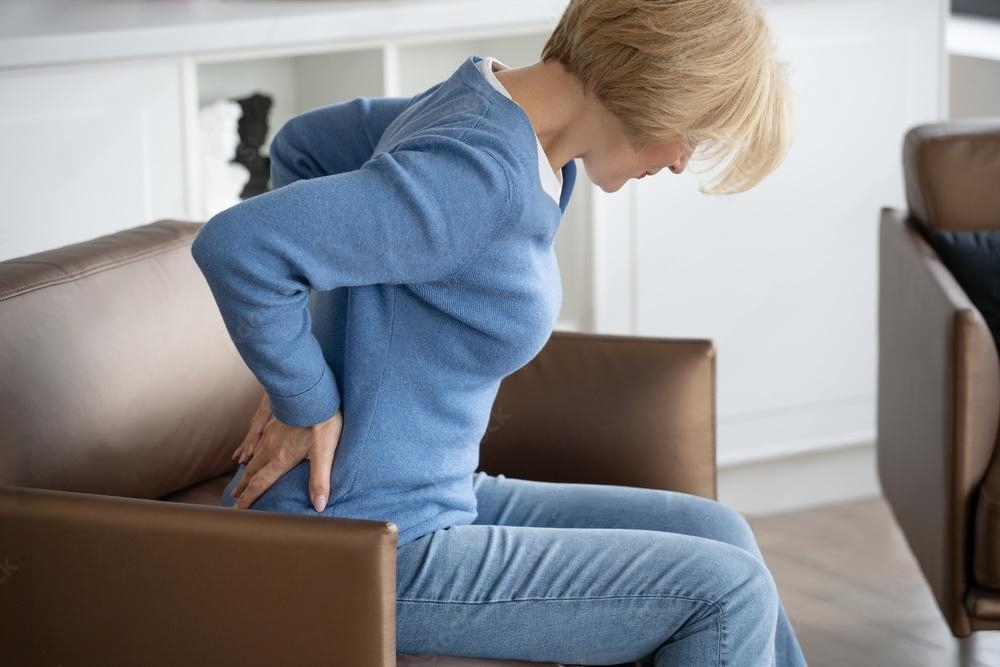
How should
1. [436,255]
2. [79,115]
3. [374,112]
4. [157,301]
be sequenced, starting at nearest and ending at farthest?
[436,255] → [374,112] → [157,301] → [79,115]

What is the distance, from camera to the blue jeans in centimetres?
129

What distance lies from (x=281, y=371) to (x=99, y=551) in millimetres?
232

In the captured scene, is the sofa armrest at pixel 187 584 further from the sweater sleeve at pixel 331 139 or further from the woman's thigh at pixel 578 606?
the sweater sleeve at pixel 331 139

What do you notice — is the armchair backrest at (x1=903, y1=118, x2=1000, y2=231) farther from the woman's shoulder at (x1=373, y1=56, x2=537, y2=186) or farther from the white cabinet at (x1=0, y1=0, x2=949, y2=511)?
the woman's shoulder at (x1=373, y1=56, x2=537, y2=186)

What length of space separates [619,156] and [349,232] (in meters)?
0.31

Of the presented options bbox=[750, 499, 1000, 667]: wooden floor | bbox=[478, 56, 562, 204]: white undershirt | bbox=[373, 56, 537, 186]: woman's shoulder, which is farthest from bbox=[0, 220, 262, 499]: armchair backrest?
bbox=[750, 499, 1000, 667]: wooden floor

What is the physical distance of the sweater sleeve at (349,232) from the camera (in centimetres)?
111

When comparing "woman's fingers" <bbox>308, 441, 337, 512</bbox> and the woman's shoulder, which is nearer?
the woman's shoulder

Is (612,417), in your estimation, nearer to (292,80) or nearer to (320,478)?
(320,478)

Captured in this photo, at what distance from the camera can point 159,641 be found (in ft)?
4.00

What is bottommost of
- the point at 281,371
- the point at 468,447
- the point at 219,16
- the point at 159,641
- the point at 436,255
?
the point at 159,641

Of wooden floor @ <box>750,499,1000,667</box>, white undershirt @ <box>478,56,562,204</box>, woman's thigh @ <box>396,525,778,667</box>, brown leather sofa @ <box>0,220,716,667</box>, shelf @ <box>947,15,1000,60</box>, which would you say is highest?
shelf @ <box>947,15,1000,60</box>

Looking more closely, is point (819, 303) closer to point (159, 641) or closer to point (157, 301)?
point (157, 301)

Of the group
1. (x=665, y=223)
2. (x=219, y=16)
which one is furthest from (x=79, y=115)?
(x=665, y=223)
